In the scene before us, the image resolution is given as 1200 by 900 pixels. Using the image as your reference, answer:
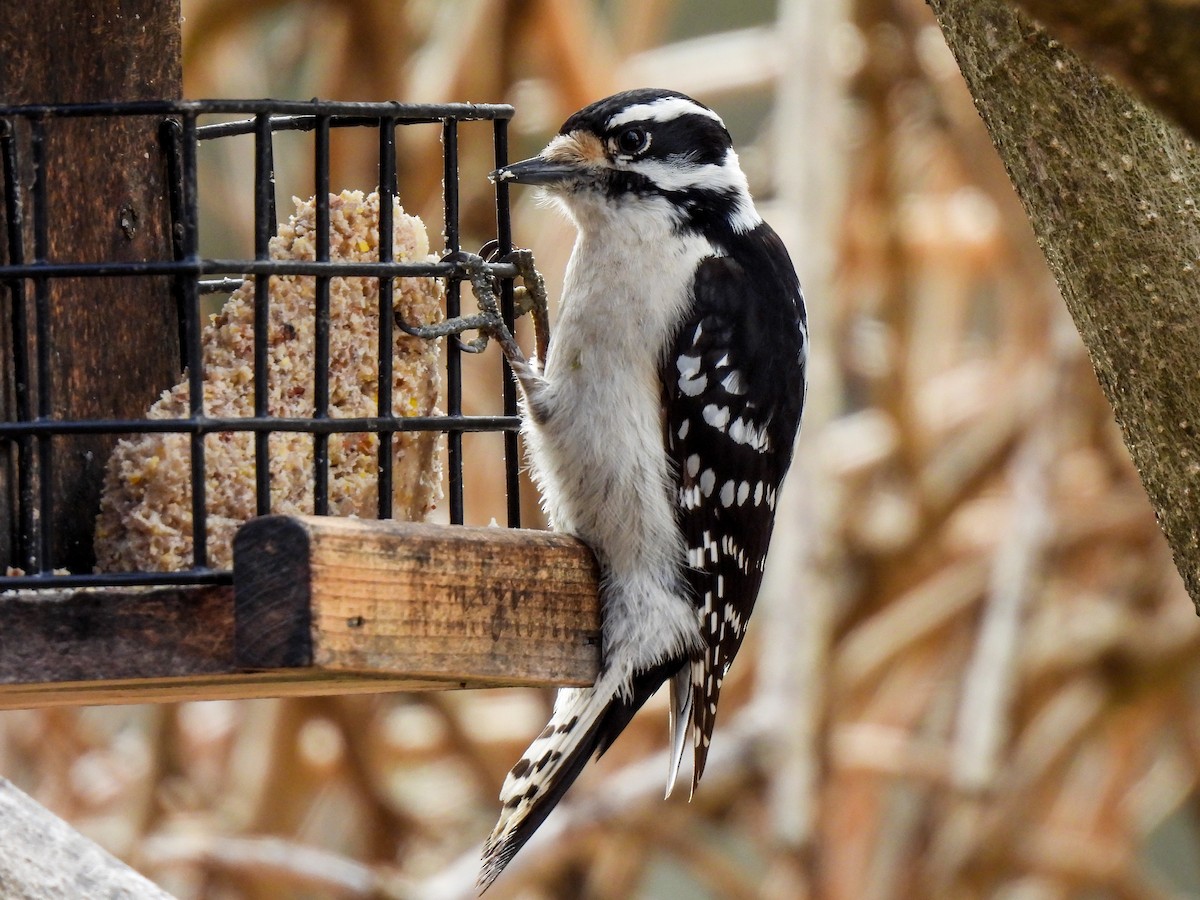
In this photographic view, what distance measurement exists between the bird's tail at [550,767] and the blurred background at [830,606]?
4.81 ft

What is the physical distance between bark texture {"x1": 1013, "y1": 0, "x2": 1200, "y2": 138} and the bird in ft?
5.99

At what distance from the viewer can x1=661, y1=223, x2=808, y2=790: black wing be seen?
298 centimetres

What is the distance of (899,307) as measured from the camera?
17.6 ft

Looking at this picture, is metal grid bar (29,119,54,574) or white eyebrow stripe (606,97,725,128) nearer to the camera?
metal grid bar (29,119,54,574)

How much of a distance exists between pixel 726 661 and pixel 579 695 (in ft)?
0.90

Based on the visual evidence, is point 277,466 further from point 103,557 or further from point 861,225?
point 861,225

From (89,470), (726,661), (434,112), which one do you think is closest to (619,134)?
(434,112)

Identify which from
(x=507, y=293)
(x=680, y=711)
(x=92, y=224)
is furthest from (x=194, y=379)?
(x=680, y=711)

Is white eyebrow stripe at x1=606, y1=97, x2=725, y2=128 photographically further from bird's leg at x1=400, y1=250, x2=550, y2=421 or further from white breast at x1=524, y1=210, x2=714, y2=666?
bird's leg at x1=400, y1=250, x2=550, y2=421

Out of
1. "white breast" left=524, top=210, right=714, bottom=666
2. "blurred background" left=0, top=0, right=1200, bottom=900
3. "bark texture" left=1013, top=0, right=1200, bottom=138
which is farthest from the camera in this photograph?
"blurred background" left=0, top=0, right=1200, bottom=900

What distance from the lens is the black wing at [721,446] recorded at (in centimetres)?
298

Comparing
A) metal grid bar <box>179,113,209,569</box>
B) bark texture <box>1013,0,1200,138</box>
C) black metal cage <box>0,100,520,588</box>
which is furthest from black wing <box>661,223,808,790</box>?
→ bark texture <box>1013,0,1200,138</box>

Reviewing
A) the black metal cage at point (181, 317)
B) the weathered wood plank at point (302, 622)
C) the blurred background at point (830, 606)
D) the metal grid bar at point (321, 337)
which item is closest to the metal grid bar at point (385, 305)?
the black metal cage at point (181, 317)

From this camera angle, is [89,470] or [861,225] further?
[861,225]
